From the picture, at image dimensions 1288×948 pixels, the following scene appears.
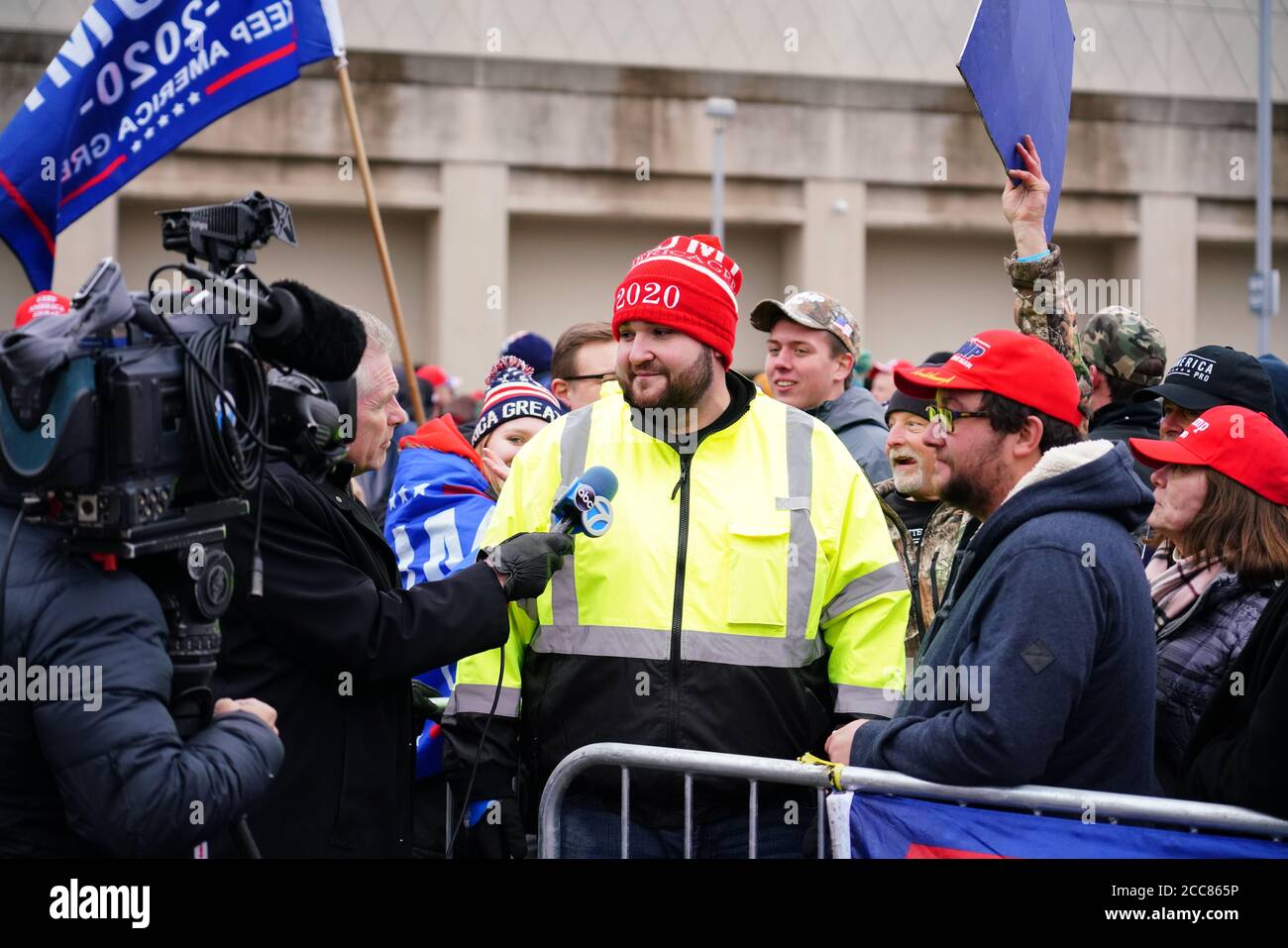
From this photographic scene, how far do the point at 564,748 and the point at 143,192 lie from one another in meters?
18.8

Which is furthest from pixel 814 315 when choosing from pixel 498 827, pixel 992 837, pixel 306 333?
pixel 306 333

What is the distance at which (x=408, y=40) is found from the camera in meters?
21.0

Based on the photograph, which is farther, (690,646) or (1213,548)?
(1213,548)

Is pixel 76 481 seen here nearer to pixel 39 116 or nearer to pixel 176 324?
pixel 176 324

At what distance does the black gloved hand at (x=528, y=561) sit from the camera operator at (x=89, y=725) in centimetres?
103

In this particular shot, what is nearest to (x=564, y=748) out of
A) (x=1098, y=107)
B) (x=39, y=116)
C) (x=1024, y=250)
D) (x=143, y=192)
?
(x=1024, y=250)

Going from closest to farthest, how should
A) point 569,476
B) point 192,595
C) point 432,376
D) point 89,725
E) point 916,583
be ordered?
point 89,725
point 192,595
point 569,476
point 916,583
point 432,376

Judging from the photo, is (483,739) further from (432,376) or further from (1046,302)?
(432,376)

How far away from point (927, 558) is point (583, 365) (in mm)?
1699

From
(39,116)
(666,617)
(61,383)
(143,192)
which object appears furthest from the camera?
(143,192)

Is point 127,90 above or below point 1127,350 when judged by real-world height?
above

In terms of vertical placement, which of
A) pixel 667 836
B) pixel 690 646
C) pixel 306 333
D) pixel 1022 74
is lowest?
pixel 667 836

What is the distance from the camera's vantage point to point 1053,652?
3053 millimetres

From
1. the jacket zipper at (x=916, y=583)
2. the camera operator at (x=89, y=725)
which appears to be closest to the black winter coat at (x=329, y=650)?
the camera operator at (x=89, y=725)
